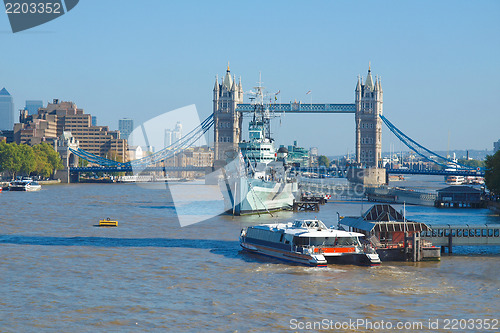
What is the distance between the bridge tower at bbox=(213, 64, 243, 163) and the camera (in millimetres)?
193375

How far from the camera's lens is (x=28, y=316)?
82.5 feet

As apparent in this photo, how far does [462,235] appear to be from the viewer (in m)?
40.8

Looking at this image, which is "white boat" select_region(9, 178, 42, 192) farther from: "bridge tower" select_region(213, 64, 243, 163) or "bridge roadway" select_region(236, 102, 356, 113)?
"bridge tower" select_region(213, 64, 243, 163)

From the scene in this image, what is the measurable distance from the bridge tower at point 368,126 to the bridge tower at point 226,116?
108 ft

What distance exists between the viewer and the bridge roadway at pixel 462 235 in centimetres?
4050

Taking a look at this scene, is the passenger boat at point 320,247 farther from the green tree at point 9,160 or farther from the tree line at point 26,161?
the tree line at point 26,161

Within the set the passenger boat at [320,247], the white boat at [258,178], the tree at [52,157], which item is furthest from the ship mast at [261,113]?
the tree at [52,157]

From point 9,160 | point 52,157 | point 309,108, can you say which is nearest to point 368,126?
point 309,108

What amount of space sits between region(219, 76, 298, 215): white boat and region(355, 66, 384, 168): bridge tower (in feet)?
354

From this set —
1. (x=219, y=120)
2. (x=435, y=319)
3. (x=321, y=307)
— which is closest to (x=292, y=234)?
(x=321, y=307)

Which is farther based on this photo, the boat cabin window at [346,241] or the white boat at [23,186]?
the white boat at [23,186]

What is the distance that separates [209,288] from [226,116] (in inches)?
6552

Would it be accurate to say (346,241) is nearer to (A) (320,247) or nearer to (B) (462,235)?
(A) (320,247)

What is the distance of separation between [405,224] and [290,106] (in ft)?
479
